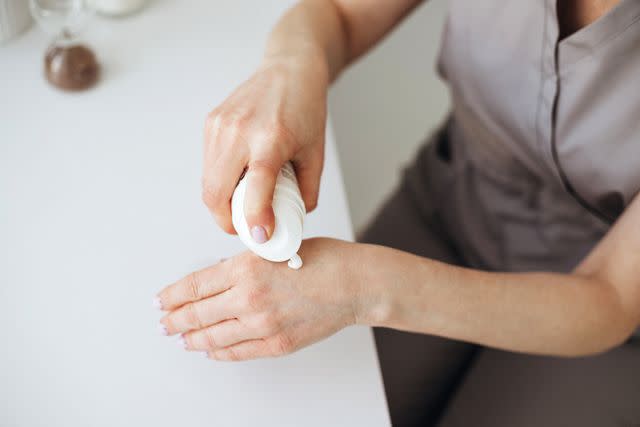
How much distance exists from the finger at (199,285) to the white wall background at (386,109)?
87 centimetres

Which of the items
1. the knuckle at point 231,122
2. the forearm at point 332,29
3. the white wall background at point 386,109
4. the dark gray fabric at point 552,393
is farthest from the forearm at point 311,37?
the white wall background at point 386,109

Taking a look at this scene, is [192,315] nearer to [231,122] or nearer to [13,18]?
[231,122]

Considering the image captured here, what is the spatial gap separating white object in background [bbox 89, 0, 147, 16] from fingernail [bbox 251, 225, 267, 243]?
0.43m

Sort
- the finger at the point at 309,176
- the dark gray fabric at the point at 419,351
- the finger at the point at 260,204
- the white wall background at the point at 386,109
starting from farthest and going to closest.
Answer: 1. the white wall background at the point at 386,109
2. the dark gray fabric at the point at 419,351
3. the finger at the point at 309,176
4. the finger at the point at 260,204

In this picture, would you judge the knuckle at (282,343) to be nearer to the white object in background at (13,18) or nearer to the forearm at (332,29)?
the forearm at (332,29)

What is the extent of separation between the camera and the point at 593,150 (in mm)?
676

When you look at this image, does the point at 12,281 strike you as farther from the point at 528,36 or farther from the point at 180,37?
the point at 528,36

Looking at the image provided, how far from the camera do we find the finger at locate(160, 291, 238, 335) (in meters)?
0.56

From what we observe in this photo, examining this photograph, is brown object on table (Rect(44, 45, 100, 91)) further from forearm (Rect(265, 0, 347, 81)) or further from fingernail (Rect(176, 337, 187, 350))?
fingernail (Rect(176, 337, 187, 350))

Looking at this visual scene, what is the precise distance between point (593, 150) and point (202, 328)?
43cm

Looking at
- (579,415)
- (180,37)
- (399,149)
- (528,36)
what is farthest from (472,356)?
(399,149)

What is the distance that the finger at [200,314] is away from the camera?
565 millimetres

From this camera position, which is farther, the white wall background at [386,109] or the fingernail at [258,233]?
the white wall background at [386,109]

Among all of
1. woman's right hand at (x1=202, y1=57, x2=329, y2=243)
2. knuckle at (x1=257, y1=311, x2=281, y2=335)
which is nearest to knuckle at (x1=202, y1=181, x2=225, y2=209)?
woman's right hand at (x1=202, y1=57, x2=329, y2=243)
